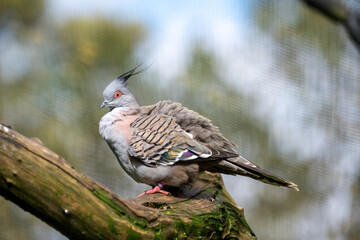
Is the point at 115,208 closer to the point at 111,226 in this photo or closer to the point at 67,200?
the point at 111,226

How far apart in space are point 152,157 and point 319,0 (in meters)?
1.53

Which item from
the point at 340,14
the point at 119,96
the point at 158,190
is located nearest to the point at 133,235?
the point at 158,190

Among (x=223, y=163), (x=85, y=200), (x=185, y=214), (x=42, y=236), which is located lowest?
(x=42, y=236)

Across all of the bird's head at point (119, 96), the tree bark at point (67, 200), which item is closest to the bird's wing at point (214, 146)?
the bird's head at point (119, 96)

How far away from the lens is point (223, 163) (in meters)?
2.51

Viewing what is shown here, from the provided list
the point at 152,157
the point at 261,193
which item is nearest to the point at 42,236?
the point at 261,193

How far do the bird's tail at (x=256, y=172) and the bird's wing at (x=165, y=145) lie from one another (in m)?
0.16

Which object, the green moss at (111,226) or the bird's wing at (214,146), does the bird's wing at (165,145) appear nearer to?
the bird's wing at (214,146)

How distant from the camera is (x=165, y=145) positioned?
8.21 feet

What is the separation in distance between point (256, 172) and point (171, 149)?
447mm

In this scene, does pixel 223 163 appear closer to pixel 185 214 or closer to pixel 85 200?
pixel 185 214

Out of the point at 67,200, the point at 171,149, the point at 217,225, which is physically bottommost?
the point at 67,200

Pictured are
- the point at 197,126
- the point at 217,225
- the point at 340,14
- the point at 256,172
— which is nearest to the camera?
the point at 217,225

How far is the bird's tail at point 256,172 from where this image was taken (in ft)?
8.00
